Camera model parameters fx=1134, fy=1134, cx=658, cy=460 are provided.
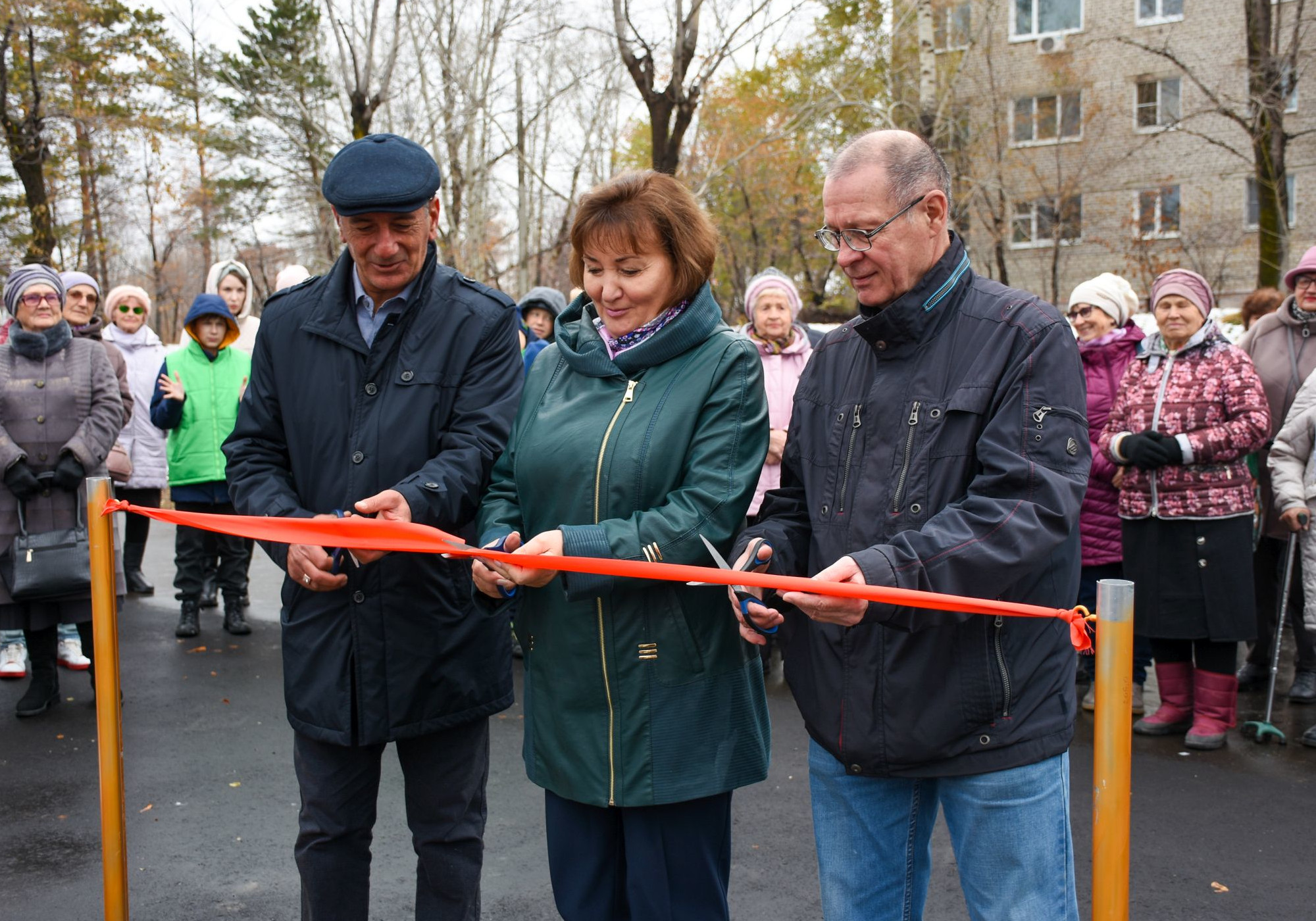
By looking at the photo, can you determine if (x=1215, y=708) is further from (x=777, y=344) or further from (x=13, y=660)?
(x=13, y=660)

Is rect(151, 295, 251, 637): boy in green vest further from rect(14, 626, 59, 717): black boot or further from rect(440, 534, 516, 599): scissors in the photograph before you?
rect(440, 534, 516, 599): scissors

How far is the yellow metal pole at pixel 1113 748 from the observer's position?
6.34 ft

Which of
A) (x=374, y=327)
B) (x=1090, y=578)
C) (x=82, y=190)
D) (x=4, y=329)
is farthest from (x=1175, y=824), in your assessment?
(x=82, y=190)

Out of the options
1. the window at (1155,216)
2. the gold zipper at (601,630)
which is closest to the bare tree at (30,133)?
the gold zipper at (601,630)

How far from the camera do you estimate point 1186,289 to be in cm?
545

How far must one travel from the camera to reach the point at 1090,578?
6.38m

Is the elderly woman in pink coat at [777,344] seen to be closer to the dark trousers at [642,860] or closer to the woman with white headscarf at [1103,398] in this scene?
the woman with white headscarf at [1103,398]

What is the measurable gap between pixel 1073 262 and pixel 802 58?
35.9ft

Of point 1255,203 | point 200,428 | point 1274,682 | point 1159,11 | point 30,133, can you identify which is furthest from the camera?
point 1159,11

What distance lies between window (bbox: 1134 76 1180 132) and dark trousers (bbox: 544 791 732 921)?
31950 mm

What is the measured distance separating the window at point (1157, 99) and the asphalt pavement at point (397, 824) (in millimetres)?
28277

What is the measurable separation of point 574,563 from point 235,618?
6.01 meters

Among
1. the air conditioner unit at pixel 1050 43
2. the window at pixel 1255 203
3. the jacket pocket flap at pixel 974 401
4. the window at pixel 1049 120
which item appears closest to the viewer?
the jacket pocket flap at pixel 974 401

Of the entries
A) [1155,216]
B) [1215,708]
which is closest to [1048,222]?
[1155,216]
